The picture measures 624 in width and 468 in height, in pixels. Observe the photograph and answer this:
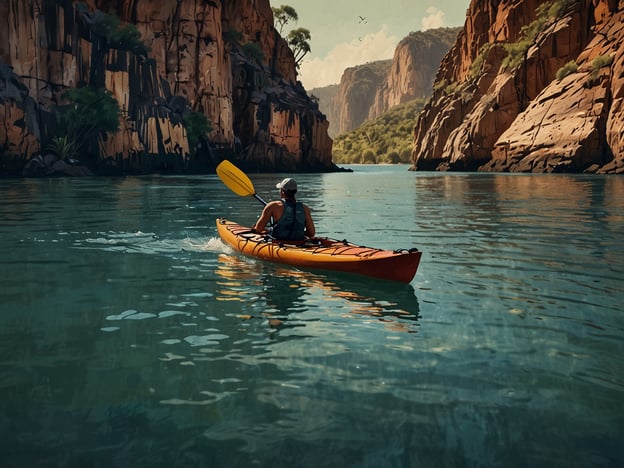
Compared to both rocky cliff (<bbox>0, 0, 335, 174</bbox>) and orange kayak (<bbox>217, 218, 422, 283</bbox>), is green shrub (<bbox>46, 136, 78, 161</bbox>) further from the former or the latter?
orange kayak (<bbox>217, 218, 422, 283</bbox>)

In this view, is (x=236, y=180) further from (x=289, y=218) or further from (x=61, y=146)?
(x=61, y=146)

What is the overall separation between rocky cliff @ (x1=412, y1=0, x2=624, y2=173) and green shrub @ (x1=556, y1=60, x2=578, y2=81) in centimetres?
9

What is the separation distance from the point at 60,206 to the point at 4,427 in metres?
19.0

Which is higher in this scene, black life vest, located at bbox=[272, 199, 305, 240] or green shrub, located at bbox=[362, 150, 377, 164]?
green shrub, located at bbox=[362, 150, 377, 164]

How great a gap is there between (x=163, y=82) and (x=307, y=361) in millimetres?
55544

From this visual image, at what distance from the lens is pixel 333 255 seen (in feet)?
32.8

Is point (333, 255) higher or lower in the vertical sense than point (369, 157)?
lower

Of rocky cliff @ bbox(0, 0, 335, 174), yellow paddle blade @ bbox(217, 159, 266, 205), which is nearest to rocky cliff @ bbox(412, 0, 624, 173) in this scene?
rocky cliff @ bbox(0, 0, 335, 174)

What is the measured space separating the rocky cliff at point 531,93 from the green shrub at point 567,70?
9 centimetres

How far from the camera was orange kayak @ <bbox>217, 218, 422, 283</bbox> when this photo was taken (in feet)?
30.1

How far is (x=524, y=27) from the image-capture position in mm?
74750

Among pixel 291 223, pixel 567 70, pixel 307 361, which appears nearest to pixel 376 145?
pixel 567 70

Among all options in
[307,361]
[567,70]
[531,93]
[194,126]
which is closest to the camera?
[307,361]

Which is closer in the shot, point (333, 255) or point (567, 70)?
point (333, 255)
